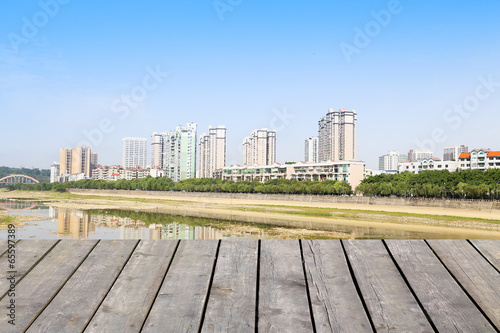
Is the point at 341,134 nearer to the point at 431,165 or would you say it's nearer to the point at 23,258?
the point at 431,165

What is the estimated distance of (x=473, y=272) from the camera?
8.61ft

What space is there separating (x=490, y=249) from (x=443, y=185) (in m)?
58.0

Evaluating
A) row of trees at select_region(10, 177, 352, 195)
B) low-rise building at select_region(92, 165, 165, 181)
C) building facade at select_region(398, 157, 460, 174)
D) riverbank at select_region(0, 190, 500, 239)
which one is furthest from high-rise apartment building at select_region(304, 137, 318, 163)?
riverbank at select_region(0, 190, 500, 239)

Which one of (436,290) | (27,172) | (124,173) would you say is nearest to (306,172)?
(124,173)

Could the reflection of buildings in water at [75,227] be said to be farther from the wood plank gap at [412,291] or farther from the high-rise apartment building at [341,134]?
the high-rise apartment building at [341,134]

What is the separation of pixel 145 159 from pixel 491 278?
182613 millimetres

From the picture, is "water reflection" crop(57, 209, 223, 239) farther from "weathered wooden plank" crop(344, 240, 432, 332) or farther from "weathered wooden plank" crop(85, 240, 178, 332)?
"weathered wooden plank" crop(344, 240, 432, 332)

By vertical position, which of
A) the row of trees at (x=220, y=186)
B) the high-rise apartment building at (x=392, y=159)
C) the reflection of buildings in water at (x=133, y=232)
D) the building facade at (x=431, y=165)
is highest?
the high-rise apartment building at (x=392, y=159)

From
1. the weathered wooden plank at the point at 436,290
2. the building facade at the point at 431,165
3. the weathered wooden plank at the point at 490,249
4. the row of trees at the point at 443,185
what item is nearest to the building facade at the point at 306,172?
the row of trees at the point at 443,185

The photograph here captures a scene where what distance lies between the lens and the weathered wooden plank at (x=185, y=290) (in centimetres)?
218

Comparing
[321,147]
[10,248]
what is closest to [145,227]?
[10,248]

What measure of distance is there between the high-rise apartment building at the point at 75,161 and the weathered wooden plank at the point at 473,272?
17168 centimetres

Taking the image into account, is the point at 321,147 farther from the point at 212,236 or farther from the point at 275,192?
the point at 212,236

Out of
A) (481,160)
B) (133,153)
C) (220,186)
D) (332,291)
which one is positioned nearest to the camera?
(332,291)
